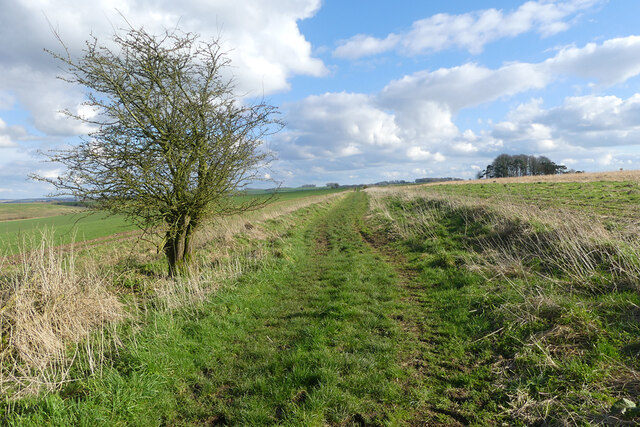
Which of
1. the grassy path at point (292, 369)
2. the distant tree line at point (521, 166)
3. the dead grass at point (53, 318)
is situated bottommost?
the grassy path at point (292, 369)

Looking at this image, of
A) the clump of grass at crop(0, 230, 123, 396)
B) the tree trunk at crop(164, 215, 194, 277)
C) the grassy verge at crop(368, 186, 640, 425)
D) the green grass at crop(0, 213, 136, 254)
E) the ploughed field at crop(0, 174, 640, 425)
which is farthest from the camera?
the tree trunk at crop(164, 215, 194, 277)

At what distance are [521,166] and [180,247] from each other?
122 metres

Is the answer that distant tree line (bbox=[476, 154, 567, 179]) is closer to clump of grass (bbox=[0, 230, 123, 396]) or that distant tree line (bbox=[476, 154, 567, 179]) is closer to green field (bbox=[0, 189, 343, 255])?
green field (bbox=[0, 189, 343, 255])

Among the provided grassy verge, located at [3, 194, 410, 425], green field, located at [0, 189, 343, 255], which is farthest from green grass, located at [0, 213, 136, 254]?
grassy verge, located at [3, 194, 410, 425]

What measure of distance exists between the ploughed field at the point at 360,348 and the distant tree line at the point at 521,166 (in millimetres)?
110041

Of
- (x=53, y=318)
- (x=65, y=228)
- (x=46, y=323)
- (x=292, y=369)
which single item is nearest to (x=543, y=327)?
(x=292, y=369)

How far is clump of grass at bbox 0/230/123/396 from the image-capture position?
440cm

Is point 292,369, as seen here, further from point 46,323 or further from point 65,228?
point 65,228

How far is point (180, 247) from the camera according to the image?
369 inches

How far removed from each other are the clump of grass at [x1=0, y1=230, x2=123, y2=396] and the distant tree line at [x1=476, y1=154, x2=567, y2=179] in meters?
118

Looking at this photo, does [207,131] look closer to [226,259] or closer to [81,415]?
[226,259]

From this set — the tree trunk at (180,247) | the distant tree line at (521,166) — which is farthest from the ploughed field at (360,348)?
the distant tree line at (521,166)

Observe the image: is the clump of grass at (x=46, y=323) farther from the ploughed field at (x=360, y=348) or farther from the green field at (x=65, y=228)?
the green field at (x=65, y=228)

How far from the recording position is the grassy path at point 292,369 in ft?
12.8
